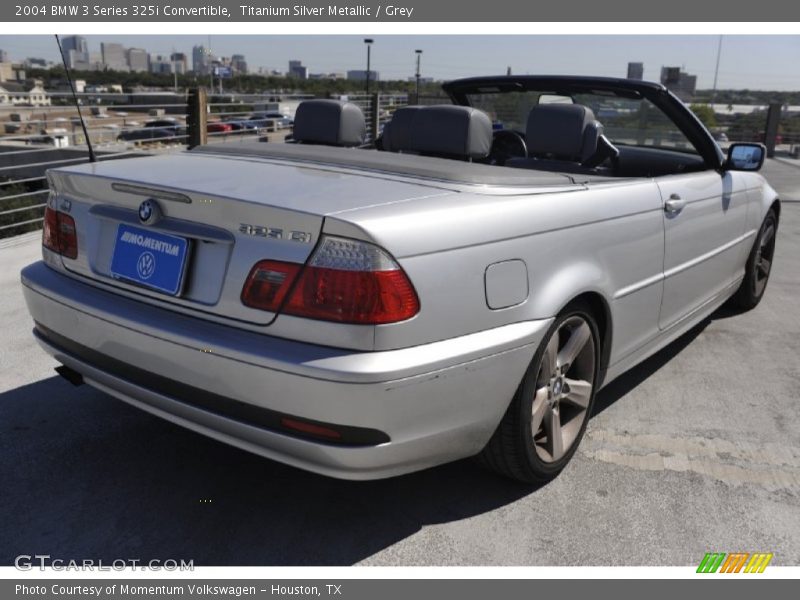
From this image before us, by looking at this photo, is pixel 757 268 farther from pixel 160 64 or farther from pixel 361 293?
pixel 160 64

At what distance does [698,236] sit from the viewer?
3836mm

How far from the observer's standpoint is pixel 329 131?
390cm

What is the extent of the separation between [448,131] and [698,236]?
1463 millimetres

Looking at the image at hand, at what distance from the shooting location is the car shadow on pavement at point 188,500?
2475 millimetres

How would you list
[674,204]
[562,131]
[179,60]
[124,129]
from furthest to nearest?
[179,60]
[124,129]
[562,131]
[674,204]

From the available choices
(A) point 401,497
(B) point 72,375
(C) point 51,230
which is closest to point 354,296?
(A) point 401,497

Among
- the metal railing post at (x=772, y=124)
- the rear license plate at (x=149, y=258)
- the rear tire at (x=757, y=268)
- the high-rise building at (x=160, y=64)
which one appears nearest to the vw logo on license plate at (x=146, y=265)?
the rear license plate at (x=149, y=258)

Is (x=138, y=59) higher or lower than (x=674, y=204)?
higher

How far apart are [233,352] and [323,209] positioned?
0.49 meters

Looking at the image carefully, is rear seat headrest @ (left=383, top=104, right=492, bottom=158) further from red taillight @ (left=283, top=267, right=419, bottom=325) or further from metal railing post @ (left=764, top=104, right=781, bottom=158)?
metal railing post @ (left=764, top=104, right=781, bottom=158)

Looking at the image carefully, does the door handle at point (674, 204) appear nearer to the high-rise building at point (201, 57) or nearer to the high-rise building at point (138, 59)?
the high-rise building at point (201, 57)

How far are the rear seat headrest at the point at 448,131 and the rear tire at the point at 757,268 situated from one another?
2617mm

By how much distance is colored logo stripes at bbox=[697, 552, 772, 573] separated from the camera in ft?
8.04
